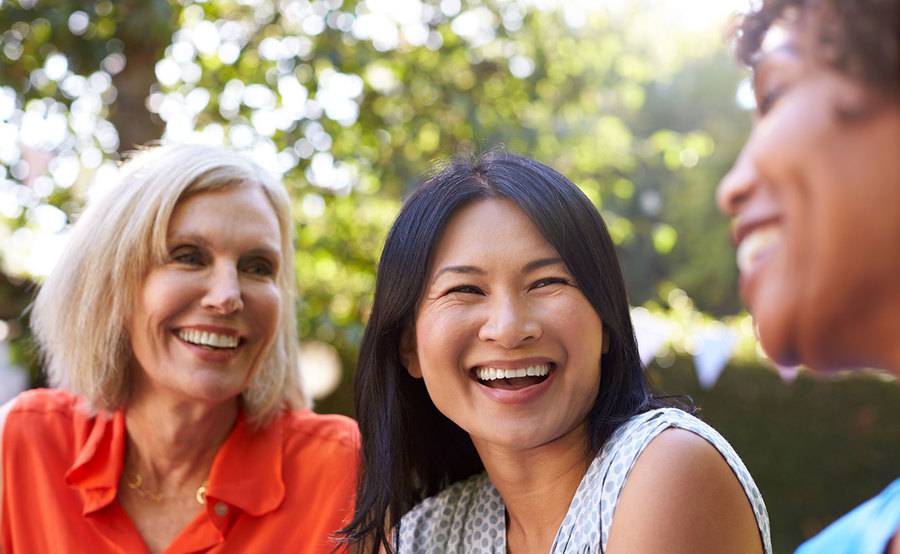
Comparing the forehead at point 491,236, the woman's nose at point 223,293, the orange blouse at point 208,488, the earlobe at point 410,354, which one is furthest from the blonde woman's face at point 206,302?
the forehead at point 491,236

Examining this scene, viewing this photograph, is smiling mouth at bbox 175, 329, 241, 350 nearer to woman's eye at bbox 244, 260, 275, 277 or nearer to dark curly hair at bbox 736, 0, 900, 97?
woman's eye at bbox 244, 260, 275, 277

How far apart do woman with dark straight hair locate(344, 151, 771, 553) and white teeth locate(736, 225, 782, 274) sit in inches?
39.9

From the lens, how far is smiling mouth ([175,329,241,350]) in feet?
8.64

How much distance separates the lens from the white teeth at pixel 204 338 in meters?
2.63

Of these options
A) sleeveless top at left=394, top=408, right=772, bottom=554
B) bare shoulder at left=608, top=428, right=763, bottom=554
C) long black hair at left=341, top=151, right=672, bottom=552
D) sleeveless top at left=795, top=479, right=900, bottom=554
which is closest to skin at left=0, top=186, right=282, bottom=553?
long black hair at left=341, top=151, right=672, bottom=552

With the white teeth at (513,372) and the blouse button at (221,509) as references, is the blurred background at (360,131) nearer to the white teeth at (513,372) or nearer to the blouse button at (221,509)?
the blouse button at (221,509)

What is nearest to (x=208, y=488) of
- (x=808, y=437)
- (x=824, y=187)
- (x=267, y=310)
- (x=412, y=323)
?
(x=267, y=310)

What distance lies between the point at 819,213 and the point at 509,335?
3.90ft

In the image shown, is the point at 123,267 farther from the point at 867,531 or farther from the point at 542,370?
the point at 867,531

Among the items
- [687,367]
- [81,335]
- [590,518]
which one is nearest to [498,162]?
[590,518]

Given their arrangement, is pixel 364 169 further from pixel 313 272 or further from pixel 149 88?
pixel 149 88

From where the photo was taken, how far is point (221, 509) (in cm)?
268

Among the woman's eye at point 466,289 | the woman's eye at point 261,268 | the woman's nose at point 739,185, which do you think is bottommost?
the woman's eye at point 466,289

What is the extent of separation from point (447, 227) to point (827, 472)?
22.2ft
